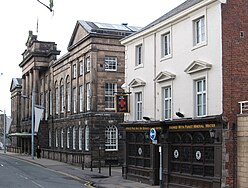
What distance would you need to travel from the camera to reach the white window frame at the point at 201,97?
21.2 metres

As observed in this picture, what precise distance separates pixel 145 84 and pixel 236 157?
885cm

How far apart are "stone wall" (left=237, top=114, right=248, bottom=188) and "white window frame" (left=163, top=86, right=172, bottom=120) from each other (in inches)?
209

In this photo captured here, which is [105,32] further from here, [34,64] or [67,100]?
[34,64]

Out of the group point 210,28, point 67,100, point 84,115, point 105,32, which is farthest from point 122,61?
point 210,28

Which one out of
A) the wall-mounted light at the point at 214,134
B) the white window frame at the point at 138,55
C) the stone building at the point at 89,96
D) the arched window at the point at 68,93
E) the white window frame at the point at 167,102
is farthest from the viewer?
the arched window at the point at 68,93

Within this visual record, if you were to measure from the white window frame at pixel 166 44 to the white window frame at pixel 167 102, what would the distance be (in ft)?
6.32

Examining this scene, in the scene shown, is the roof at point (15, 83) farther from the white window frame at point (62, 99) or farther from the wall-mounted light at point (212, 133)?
the wall-mounted light at point (212, 133)

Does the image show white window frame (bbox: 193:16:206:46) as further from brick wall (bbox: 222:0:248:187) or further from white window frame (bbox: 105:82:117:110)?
white window frame (bbox: 105:82:117:110)

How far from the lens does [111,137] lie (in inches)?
1640

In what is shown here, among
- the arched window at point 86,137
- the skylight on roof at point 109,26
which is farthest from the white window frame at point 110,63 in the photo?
the arched window at point 86,137

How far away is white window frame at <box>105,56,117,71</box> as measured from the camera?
42.0m

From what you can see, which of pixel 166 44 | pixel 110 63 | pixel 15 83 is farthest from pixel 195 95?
pixel 15 83

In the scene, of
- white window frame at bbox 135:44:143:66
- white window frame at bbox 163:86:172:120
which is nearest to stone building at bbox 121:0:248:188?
white window frame at bbox 163:86:172:120

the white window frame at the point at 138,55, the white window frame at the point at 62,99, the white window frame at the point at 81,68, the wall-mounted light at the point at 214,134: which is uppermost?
the white window frame at the point at 81,68
